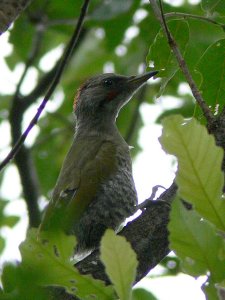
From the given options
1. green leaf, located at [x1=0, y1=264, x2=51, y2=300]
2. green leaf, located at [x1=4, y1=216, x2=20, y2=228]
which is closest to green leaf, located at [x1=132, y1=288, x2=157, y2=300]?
green leaf, located at [x1=0, y1=264, x2=51, y2=300]

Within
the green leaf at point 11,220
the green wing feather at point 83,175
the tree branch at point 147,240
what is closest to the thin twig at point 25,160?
the green leaf at point 11,220

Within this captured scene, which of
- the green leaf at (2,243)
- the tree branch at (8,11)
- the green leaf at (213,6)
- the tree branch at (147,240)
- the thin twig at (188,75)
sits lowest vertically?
the tree branch at (147,240)

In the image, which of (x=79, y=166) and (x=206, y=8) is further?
(x=79, y=166)

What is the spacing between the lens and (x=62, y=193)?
197 inches

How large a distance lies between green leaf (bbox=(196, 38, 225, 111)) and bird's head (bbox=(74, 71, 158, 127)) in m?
2.84

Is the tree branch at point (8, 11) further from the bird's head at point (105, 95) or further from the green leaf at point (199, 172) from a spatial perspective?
the bird's head at point (105, 95)

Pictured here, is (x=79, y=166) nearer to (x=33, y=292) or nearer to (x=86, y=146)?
(x=86, y=146)

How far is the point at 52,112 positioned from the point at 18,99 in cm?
98

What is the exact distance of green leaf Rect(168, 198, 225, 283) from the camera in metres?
2.19

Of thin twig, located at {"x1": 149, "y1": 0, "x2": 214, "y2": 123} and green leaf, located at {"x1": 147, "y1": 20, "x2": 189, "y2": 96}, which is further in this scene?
green leaf, located at {"x1": 147, "y1": 20, "x2": 189, "y2": 96}

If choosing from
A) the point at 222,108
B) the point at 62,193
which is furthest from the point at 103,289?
the point at 62,193

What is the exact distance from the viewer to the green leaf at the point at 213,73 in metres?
3.38

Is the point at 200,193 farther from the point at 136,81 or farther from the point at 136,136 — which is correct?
the point at 136,136

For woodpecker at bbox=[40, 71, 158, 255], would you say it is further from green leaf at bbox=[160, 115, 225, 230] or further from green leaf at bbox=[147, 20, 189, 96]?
green leaf at bbox=[160, 115, 225, 230]
